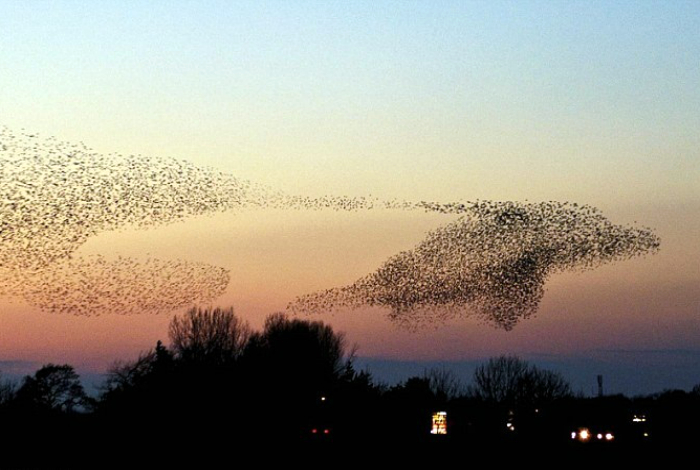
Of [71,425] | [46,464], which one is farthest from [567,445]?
[46,464]

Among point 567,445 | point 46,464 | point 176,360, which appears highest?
point 176,360

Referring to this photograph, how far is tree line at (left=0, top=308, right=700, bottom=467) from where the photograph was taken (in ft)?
305

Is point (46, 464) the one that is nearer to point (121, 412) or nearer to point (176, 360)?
point (121, 412)

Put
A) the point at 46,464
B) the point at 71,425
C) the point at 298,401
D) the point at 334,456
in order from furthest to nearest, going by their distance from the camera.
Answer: the point at 298,401 < the point at 71,425 < the point at 334,456 < the point at 46,464

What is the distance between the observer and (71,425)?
97.6m

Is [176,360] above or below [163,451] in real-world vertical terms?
above

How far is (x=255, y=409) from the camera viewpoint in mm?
108875

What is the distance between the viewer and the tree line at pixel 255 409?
305 feet

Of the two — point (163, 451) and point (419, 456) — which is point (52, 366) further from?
point (419, 456)

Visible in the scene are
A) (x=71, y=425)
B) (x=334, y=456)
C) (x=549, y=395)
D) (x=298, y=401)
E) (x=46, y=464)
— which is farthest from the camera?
(x=549, y=395)

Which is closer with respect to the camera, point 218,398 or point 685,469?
point 685,469

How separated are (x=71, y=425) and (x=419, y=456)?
3857 cm

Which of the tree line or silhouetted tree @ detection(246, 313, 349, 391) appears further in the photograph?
silhouetted tree @ detection(246, 313, 349, 391)

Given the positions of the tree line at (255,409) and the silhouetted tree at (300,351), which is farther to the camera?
the silhouetted tree at (300,351)
